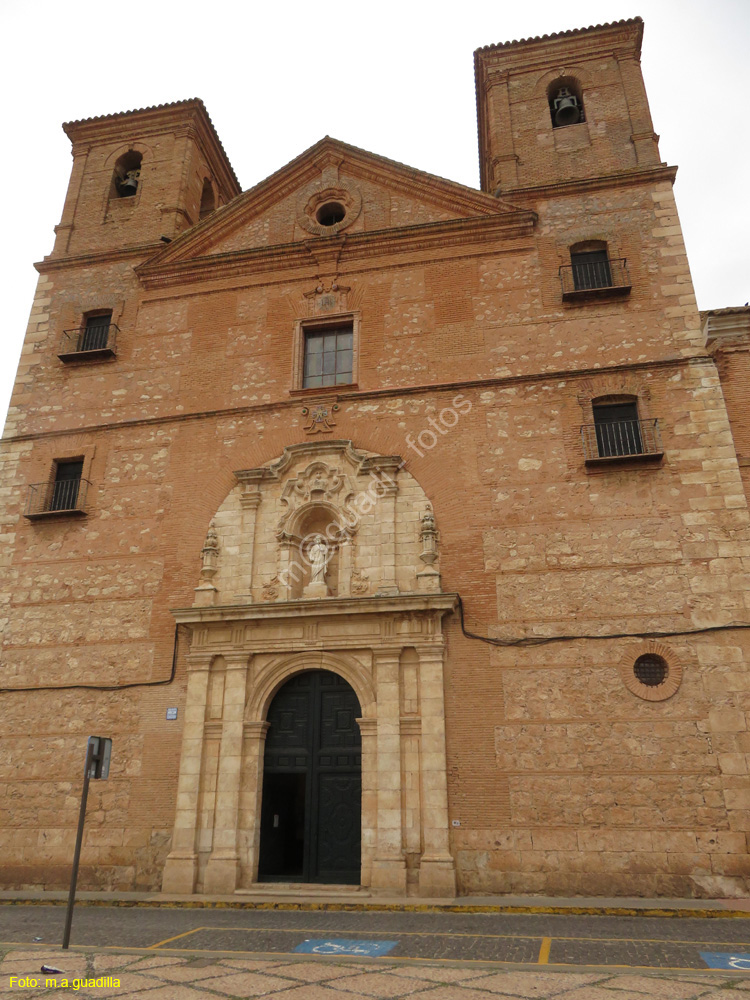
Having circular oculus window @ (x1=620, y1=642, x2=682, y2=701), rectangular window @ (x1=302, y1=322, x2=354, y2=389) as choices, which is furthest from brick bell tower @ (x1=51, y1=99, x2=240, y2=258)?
circular oculus window @ (x1=620, y1=642, x2=682, y2=701)

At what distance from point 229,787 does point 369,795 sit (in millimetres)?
2049

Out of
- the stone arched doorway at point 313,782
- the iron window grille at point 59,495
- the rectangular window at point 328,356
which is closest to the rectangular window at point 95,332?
the iron window grille at point 59,495

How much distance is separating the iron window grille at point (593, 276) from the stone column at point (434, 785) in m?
6.63

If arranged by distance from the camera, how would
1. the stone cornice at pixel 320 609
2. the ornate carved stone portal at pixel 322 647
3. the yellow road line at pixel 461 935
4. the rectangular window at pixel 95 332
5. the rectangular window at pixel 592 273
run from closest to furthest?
the yellow road line at pixel 461 935, the ornate carved stone portal at pixel 322 647, the stone cornice at pixel 320 609, the rectangular window at pixel 592 273, the rectangular window at pixel 95 332

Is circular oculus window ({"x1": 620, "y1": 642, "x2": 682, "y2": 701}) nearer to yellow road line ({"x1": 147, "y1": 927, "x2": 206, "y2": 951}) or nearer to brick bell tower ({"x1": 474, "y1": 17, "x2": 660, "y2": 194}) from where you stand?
yellow road line ({"x1": 147, "y1": 927, "x2": 206, "y2": 951})

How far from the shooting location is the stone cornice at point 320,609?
424 inches

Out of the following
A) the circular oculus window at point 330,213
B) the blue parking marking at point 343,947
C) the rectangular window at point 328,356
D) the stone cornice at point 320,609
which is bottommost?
the blue parking marking at point 343,947

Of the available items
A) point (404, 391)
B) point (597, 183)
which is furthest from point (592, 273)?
point (404, 391)

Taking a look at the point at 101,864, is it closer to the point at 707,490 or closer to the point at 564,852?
the point at 564,852

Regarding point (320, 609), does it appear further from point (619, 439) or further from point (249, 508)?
point (619, 439)

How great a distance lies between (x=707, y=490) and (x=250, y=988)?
8953 mm

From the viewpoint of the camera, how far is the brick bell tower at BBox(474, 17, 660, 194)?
14203mm

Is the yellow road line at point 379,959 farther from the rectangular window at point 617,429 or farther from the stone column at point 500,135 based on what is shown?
the stone column at point 500,135

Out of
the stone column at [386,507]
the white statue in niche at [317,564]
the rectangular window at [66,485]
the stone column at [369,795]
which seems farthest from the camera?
the rectangular window at [66,485]
